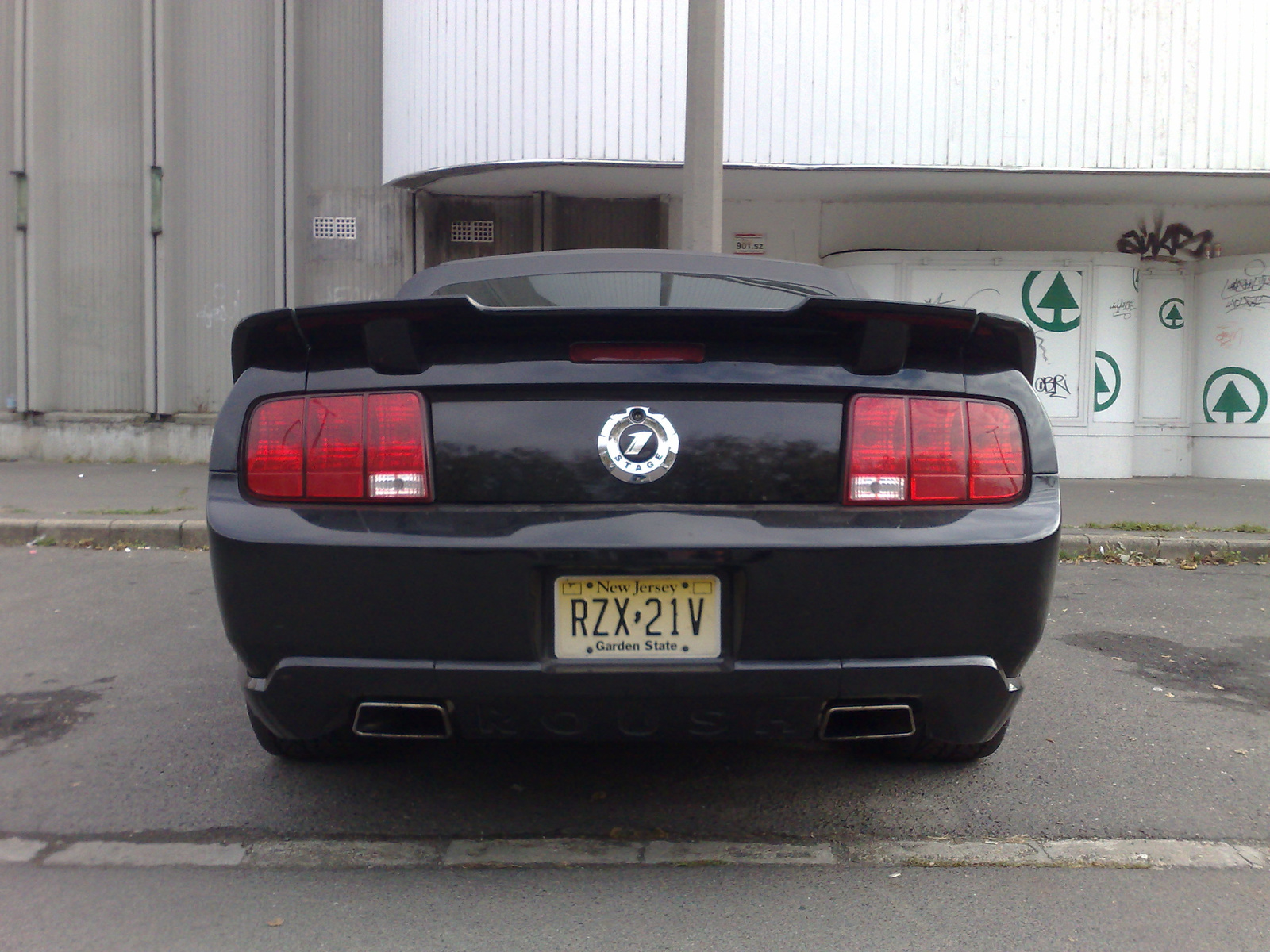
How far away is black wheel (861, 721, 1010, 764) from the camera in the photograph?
10.4 ft

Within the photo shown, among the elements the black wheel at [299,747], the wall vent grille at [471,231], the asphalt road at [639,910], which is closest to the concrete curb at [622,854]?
the asphalt road at [639,910]

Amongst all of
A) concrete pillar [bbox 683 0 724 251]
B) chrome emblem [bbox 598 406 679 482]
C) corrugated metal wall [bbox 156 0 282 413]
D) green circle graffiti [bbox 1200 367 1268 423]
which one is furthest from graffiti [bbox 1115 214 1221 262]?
chrome emblem [bbox 598 406 679 482]

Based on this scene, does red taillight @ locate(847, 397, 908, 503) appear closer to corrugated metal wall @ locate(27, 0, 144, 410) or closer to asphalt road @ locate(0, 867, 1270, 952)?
asphalt road @ locate(0, 867, 1270, 952)

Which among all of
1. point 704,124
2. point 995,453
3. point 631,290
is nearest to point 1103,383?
point 704,124

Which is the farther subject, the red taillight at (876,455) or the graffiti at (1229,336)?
the graffiti at (1229,336)

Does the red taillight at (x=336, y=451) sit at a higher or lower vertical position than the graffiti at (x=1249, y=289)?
lower

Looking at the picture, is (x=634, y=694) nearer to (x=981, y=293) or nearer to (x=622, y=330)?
(x=622, y=330)

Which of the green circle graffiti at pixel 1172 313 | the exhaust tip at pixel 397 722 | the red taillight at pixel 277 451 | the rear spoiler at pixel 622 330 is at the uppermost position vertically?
the green circle graffiti at pixel 1172 313

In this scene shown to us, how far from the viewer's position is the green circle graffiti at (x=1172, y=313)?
38.3 ft

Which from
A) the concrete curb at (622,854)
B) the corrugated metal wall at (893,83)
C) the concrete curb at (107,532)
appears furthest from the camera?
the corrugated metal wall at (893,83)

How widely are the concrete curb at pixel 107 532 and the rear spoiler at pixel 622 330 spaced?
5.50 m

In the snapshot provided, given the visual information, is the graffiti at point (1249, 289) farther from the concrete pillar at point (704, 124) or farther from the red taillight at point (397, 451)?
the red taillight at point (397, 451)

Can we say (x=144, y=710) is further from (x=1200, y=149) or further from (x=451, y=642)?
(x=1200, y=149)

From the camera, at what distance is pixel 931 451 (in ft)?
8.07
